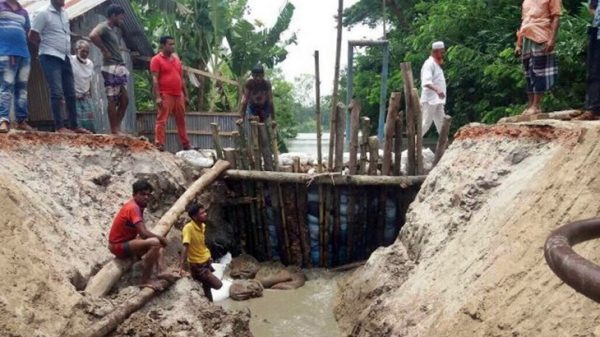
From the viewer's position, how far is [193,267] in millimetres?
5988

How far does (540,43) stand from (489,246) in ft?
8.03

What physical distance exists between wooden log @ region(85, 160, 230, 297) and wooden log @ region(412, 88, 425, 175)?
280cm

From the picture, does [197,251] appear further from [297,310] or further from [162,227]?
[297,310]

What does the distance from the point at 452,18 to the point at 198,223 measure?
7468mm

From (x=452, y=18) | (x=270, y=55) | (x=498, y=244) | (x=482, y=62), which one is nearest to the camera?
(x=498, y=244)

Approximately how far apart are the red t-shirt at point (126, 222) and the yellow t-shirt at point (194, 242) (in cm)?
68

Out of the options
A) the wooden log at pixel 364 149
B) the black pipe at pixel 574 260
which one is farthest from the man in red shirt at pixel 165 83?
the black pipe at pixel 574 260

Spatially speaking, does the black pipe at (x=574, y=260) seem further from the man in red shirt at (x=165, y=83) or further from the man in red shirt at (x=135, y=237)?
the man in red shirt at (x=165, y=83)

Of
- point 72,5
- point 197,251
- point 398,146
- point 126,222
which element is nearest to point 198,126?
point 72,5

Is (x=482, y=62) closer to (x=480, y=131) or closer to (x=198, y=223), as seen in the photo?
(x=480, y=131)

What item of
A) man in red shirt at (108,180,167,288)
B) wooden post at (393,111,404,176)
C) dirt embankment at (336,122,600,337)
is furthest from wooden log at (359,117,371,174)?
man in red shirt at (108,180,167,288)

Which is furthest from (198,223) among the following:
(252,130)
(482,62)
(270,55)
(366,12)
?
(366,12)

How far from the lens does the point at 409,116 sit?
287 inches

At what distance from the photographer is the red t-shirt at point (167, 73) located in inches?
305
